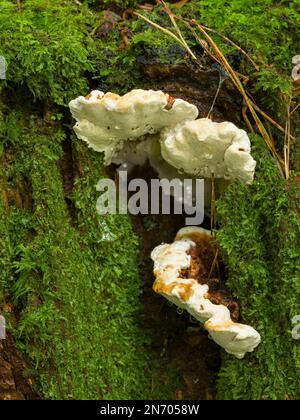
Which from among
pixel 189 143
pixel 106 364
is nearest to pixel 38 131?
pixel 189 143

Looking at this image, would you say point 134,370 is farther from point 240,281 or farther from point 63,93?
point 63,93

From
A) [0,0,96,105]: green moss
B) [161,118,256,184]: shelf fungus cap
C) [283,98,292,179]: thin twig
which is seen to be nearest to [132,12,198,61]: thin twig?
[0,0,96,105]: green moss

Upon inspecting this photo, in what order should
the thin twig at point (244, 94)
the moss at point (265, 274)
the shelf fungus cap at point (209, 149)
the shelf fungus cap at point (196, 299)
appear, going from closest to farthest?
the shelf fungus cap at point (196, 299) < the shelf fungus cap at point (209, 149) < the moss at point (265, 274) < the thin twig at point (244, 94)

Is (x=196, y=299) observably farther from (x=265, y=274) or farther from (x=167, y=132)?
(x=167, y=132)

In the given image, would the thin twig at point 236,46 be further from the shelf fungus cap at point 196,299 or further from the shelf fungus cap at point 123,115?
the shelf fungus cap at point 196,299

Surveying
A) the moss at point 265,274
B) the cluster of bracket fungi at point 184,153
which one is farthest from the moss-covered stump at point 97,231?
the cluster of bracket fungi at point 184,153
